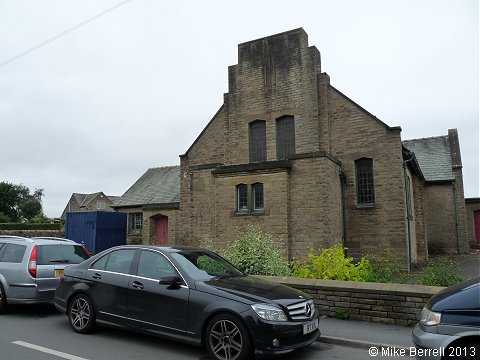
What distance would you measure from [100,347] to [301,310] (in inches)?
120

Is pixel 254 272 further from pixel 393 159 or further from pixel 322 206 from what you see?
pixel 393 159

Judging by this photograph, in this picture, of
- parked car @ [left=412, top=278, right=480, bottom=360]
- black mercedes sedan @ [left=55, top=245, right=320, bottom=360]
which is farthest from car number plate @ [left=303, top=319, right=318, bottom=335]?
parked car @ [left=412, top=278, right=480, bottom=360]

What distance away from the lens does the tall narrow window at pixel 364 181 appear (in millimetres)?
16750

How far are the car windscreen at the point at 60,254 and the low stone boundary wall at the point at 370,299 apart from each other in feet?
16.1

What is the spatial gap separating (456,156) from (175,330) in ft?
82.5

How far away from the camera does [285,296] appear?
5.66m

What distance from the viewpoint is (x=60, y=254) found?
898 cm

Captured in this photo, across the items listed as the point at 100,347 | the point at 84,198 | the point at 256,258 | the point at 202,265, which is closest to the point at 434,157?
the point at 256,258

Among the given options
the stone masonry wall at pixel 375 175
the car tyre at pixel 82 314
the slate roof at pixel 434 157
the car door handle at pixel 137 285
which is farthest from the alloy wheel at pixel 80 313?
the slate roof at pixel 434 157

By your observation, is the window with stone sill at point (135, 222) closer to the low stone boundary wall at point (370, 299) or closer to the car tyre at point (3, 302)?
the car tyre at point (3, 302)

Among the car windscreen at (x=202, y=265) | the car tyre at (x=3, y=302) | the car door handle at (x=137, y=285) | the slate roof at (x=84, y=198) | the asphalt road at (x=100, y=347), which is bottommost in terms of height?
the asphalt road at (x=100, y=347)

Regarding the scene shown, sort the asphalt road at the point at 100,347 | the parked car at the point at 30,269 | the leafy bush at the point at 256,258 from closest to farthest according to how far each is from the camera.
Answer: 1. the asphalt road at the point at 100,347
2. the parked car at the point at 30,269
3. the leafy bush at the point at 256,258

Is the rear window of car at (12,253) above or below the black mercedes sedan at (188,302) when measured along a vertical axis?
above

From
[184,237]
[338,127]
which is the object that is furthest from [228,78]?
[184,237]
